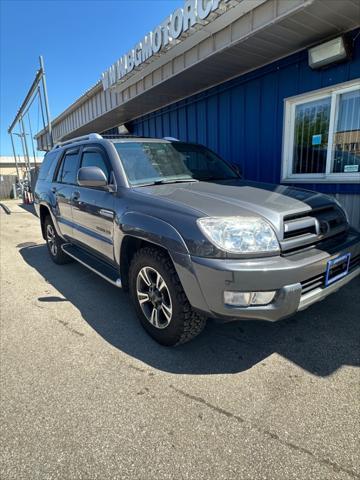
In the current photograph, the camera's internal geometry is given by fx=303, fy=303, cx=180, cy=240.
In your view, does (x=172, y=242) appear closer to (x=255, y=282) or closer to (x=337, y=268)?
(x=255, y=282)

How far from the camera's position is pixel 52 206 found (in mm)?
4953

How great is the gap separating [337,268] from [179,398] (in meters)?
1.63

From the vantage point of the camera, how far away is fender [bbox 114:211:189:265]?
7.53 feet

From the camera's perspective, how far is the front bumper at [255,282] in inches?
81.0

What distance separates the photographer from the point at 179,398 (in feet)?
6.91

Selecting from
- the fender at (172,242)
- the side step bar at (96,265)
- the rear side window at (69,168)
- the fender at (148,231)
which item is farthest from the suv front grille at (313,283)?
the rear side window at (69,168)

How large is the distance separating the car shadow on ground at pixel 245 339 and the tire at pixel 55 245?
1.66 metres

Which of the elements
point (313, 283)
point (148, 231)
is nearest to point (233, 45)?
point (148, 231)

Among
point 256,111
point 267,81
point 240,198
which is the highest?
point 267,81

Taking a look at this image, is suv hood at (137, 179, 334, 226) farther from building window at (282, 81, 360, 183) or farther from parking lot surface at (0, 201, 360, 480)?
building window at (282, 81, 360, 183)

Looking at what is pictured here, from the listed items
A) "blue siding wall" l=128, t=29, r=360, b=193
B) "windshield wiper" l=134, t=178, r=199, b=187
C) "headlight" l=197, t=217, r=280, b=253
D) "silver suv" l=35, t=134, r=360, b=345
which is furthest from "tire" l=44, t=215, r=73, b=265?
"blue siding wall" l=128, t=29, r=360, b=193

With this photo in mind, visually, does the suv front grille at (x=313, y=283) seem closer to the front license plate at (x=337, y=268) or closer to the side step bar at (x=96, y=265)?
the front license plate at (x=337, y=268)

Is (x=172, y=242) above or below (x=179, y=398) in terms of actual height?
above

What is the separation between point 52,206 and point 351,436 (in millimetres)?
4750
